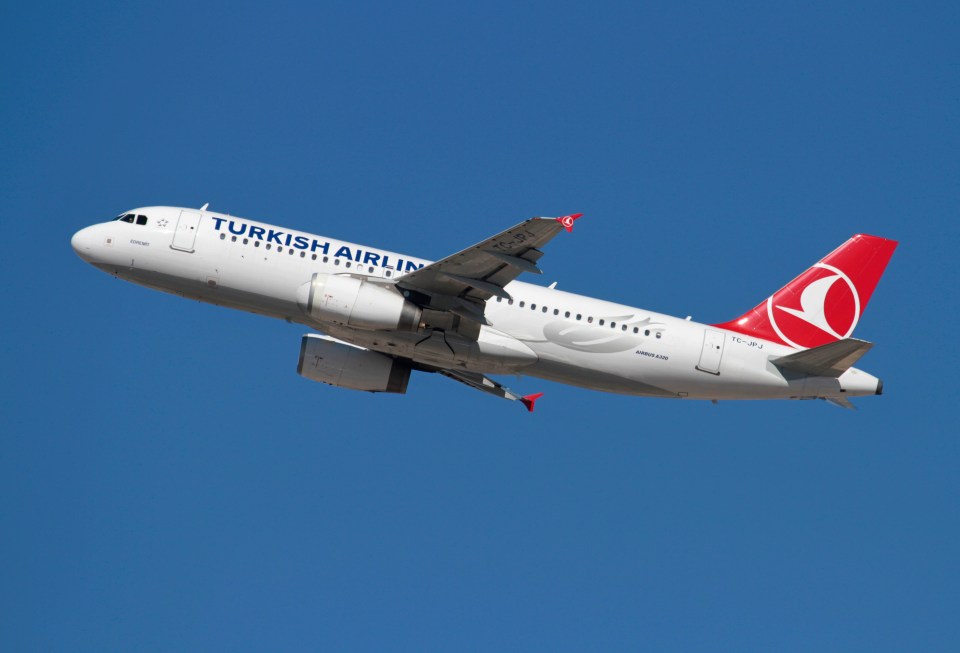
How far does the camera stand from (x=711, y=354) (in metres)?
43.5

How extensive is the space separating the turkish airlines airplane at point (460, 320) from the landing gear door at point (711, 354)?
0.04 meters

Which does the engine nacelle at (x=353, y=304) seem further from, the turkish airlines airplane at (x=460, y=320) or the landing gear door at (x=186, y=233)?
the landing gear door at (x=186, y=233)

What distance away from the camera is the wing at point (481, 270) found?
123 ft

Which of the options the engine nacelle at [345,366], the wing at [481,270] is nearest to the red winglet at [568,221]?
the wing at [481,270]

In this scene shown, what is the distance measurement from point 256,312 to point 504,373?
9070 millimetres

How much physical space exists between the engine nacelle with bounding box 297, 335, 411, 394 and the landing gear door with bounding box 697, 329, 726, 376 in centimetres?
1115

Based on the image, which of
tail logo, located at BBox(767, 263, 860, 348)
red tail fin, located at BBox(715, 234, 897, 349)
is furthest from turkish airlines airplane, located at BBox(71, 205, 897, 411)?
tail logo, located at BBox(767, 263, 860, 348)

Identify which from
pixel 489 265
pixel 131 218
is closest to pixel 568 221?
pixel 489 265

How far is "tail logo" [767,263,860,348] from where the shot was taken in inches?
1800

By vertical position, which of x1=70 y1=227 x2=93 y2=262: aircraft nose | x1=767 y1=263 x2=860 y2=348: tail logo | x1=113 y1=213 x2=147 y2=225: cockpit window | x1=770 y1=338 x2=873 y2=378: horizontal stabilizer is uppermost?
x1=767 y1=263 x2=860 y2=348: tail logo

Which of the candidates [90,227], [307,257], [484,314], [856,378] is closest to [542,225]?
[484,314]

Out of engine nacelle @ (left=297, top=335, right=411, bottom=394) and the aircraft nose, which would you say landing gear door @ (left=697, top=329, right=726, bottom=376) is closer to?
engine nacelle @ (left=297, top=335, right=411, bottom=394)

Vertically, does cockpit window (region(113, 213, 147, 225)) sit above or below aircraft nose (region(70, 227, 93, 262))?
above

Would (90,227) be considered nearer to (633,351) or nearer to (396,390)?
(396,390)
